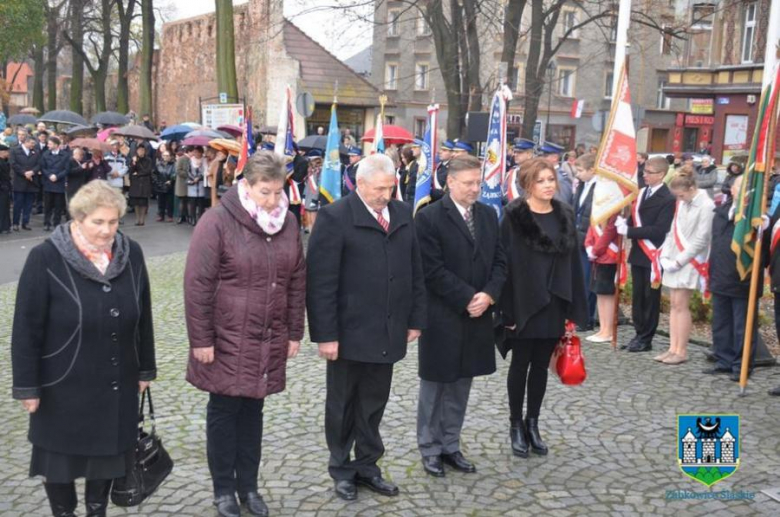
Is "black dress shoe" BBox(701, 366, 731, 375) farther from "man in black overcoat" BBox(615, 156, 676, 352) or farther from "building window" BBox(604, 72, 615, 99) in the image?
"building window" BBox(604, 72, 615, 99)

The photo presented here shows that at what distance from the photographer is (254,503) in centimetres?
468

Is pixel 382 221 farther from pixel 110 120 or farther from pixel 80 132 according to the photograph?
pixel 110 120

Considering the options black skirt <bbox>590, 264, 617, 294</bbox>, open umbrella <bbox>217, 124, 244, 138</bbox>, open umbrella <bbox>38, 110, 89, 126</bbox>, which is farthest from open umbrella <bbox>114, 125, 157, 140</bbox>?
black skirt <bbox>590, 264, 617, 294</bbox>

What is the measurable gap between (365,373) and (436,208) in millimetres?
1103

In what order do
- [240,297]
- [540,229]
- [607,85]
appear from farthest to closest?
[607,85] < [540,229] < [240,297]

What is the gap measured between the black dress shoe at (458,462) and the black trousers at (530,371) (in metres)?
0.50

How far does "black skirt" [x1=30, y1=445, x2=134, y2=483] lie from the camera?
3.98m

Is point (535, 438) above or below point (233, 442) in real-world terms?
below

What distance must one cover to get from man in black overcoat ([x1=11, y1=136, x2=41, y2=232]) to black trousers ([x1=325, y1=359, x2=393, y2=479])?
14362 millimetres

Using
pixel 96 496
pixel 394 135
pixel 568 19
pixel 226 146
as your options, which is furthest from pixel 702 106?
pixel 96 496

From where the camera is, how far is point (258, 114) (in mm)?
40906

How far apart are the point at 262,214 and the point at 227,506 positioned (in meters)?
1.55

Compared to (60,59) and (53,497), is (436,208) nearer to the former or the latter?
(53,497)

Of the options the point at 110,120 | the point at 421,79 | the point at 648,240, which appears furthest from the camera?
the point at 421,79
